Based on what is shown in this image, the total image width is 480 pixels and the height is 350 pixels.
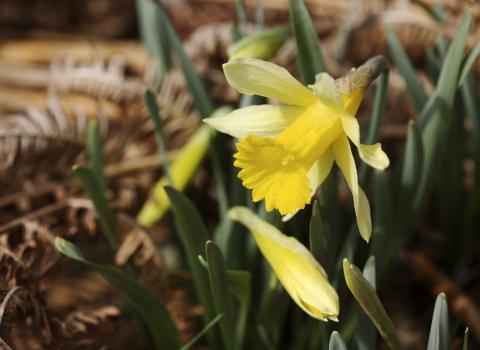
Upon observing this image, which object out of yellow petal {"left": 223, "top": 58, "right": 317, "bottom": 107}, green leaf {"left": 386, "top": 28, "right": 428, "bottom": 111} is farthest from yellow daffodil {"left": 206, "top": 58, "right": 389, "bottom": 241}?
green leaf {"left": 386, "top": 28, "right": 428, "bottom": 111}

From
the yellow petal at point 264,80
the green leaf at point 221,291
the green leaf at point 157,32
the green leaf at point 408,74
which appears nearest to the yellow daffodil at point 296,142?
the yellow petal at point 264,80

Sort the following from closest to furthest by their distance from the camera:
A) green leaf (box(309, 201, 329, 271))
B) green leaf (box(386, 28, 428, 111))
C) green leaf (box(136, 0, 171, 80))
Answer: green leaf (box(309, 201, 329, 271)) < green leaf (box(386, 28, 428, 111)) < green leaf (box(136, 0, 171, 80))

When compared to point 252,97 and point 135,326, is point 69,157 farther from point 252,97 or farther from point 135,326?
point 252,97

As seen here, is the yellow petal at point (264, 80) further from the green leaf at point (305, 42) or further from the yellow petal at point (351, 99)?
the green leaf at point (305, 42)

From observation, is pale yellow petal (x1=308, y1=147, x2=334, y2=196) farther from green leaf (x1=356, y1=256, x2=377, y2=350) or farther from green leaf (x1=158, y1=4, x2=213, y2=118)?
green leaf (x1=158, y1=4, x2=213, y2=118)

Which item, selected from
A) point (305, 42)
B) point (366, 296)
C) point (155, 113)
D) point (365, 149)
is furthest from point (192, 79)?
point (366, 296)
